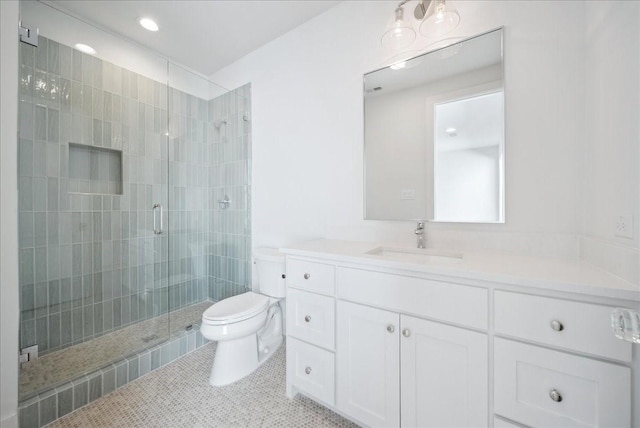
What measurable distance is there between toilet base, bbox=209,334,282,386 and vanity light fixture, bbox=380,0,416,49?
7.03 ft

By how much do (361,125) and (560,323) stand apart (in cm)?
142

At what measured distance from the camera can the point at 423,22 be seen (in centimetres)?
142

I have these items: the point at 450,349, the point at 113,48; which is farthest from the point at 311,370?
the point at 113,48

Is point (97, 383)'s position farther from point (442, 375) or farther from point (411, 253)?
point (411, 253)

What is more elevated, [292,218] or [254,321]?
[292,218]

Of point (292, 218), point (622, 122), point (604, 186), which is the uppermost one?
point (622, 122)

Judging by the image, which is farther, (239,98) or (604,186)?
(239,98)

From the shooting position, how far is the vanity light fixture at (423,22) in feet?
4.35

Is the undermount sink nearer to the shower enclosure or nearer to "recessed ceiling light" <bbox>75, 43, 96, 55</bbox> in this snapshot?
the shower enclosure

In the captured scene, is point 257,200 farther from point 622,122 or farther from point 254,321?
point 622,122

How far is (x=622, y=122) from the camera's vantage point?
86 cm

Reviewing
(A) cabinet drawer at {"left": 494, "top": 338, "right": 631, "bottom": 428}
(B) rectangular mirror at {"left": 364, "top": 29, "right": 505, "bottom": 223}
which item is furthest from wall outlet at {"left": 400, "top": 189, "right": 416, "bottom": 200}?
(A) cabinet drawer at {"left": 494, "top": 338, "right": 631, "bottom": 428}

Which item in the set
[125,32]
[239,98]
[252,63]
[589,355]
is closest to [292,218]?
[239,98]

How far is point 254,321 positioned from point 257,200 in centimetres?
110
